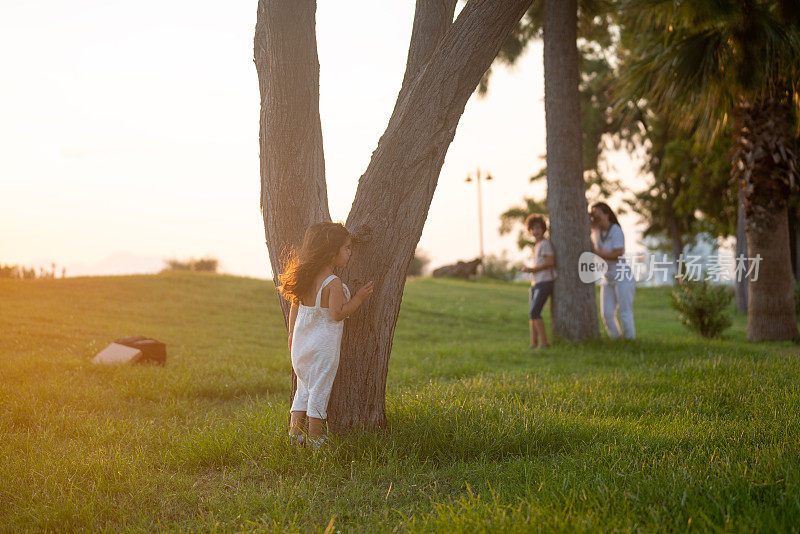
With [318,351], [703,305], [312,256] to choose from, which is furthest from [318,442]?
[703,305]

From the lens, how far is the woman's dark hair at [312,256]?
4629mm

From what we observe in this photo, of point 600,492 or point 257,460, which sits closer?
point 600,492

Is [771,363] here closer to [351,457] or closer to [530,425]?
[530,425]

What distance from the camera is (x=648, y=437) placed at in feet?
15.6

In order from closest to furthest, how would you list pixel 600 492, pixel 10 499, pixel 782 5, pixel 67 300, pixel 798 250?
pixel 600 492 < pixel 10 499 < pixel 782 5 < pixel 67 300 < pixel 798 250

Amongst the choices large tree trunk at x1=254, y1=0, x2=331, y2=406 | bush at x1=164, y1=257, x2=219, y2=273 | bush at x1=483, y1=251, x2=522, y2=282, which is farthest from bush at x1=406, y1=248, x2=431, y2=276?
large tree trunk at x1=254, y1=0, x2=331, y2=406

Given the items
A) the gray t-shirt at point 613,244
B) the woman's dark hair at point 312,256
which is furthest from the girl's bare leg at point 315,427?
the gray t-shirt at point 613,244

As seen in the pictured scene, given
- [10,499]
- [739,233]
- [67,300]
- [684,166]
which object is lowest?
[10,499]

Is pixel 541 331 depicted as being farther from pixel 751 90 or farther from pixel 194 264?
pixel 194 264

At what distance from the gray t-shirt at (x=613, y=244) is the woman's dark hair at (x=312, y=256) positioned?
7.26 metres

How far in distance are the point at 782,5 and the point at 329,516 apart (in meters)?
13.3

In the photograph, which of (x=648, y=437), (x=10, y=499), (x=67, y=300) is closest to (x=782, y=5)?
(x=648, y=437)

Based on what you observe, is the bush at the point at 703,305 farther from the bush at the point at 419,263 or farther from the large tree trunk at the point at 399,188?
the bush at the point at 419,263

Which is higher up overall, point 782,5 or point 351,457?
point 782,5
